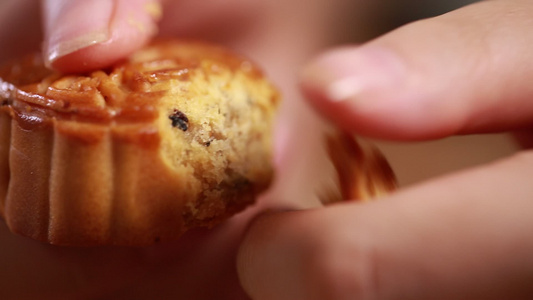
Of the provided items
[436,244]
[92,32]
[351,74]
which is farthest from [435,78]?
[92,32]

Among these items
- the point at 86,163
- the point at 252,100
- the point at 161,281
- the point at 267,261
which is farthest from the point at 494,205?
the point at 161,281

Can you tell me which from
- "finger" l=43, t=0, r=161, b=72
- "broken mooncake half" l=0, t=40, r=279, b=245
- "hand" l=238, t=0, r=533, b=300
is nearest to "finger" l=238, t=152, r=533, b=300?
"hand" l=238, t=0, r=533, b=300

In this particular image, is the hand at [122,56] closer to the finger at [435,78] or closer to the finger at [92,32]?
the finger at [92,32]

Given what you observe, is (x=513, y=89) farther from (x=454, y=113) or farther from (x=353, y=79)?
(x=353, y=79)

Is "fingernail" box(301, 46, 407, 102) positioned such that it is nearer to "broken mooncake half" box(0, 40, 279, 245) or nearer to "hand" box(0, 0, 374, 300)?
"broken mooncake half" box(0, 40, 279, 245)

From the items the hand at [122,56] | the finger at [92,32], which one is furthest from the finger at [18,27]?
the finger at [92,32]
